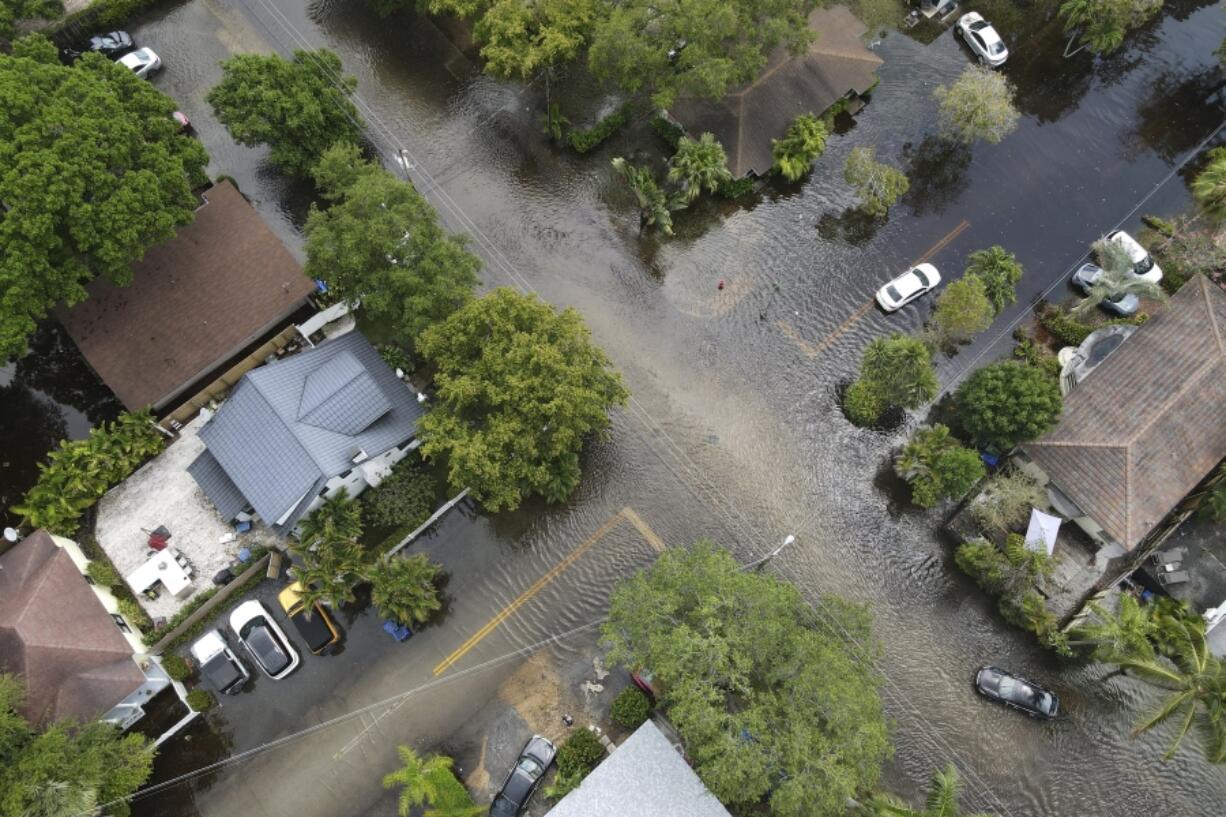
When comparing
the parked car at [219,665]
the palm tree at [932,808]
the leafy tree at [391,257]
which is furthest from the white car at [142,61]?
the palm tree at [932,808]

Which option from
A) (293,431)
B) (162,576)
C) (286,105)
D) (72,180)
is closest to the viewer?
(72,180)

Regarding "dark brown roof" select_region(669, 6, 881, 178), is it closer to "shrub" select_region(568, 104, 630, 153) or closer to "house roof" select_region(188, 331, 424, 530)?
"shrub" select_region(568, 104, 630, 153)

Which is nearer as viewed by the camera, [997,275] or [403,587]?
[403,587]

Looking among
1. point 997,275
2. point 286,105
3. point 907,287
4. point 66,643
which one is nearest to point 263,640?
point 66,643

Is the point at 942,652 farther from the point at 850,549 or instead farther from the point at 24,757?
the point at 24,757

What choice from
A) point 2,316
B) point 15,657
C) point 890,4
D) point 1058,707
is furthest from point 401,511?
point 890,4

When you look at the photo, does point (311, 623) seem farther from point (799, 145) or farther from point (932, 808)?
point (799, 145)

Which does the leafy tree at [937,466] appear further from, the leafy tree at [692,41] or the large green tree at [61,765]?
the large green tree at [61,765]
